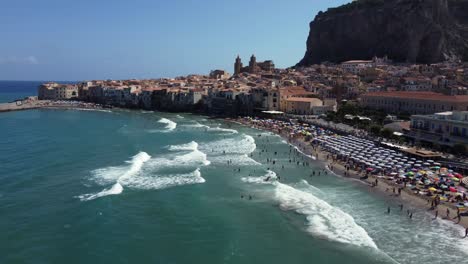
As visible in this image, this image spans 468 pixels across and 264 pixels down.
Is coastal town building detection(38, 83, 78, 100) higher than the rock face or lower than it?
lower

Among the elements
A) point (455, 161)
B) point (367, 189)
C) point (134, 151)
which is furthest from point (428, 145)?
point (134, 151)

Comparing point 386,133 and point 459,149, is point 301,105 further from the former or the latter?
point 459,149

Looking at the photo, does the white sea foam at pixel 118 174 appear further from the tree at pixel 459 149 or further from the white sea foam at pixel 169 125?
the tree at pixel 459 149

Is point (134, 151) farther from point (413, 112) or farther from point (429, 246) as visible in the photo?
point (413, 112)

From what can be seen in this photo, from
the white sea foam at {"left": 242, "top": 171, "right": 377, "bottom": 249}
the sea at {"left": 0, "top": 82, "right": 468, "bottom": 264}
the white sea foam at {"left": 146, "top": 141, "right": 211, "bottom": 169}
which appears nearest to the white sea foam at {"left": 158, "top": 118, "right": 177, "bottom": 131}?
the white sea foam at {"left": 146, "top": 141, "right": 211, "bottom": 169}

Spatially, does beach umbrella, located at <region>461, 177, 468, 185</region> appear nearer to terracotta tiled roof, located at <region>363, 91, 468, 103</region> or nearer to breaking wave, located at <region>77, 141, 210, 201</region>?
breaking wave, located at <region>77, 141, 210, 201</region>
